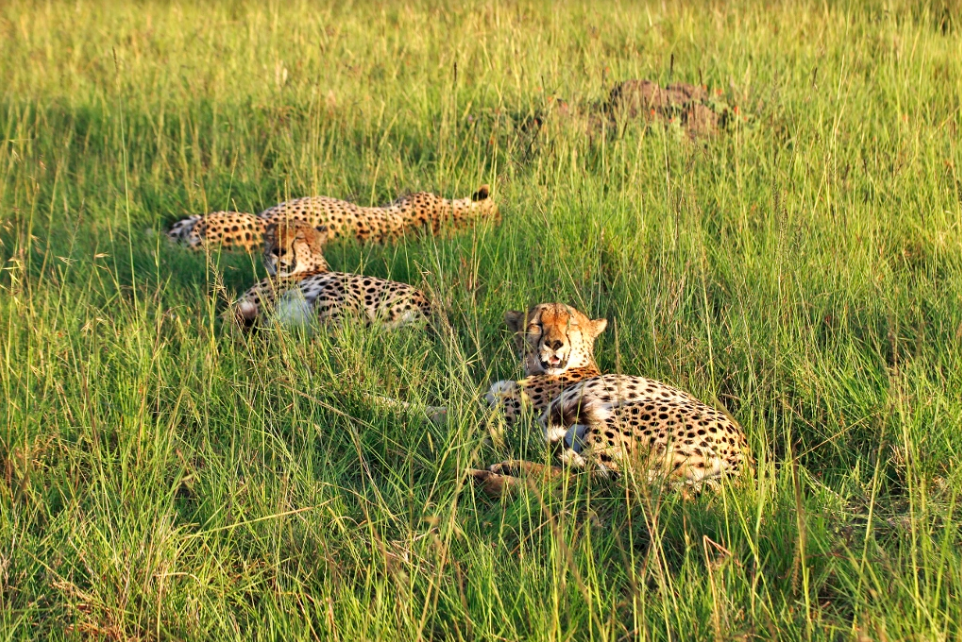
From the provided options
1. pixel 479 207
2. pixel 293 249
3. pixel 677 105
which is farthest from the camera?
pixel 677 105

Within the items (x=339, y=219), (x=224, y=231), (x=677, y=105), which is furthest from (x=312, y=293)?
(x=677, y=105)

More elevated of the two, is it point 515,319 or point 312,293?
point 515,319

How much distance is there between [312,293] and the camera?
4.30 meters

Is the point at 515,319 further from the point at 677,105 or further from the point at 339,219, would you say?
the point at 677,105

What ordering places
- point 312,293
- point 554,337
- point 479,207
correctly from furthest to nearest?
point 479,207, point 312,293, point 554,337

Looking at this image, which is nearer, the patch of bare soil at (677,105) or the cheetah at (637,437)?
the cheetah at (637,437)

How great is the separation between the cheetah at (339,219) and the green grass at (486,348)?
0.59ft

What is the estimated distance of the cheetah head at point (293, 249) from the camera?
459cm

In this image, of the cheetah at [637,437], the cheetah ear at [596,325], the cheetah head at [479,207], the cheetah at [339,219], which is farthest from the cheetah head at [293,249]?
the cheetah at [637,437]

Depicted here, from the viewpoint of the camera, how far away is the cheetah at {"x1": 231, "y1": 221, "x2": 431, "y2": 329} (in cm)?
399

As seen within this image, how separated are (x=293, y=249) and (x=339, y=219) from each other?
2.34 feet

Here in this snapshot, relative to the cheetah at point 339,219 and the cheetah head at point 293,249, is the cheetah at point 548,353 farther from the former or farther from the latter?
the cheetah at point 339,219

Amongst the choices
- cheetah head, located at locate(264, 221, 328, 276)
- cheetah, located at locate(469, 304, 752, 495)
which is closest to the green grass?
cheetah, located at locate(469, 304, 752, 495)

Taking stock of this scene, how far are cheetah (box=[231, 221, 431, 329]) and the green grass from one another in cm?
17
